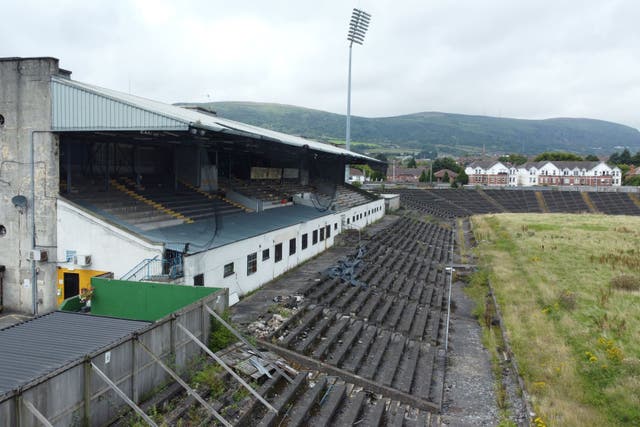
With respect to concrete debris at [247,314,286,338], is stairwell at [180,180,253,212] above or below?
above

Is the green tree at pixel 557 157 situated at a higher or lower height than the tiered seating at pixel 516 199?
higher

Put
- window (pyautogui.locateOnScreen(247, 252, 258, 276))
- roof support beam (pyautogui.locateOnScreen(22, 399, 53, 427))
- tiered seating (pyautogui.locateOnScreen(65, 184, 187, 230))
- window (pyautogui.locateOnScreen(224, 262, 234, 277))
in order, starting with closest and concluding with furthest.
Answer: roof support beam (pyautogui.locateOnScreen(22, 399, 53, 427)), tiered seating (pyautogui.locateOnScreen(65, 184, 187, 230)), window (pyautogui.locateOnScreen(224, 262, 234, 277)), window (pyautogui.locateOnScreen(247, 252, 258, 276))

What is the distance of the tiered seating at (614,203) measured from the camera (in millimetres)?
72000

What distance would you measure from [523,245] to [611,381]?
2431cm

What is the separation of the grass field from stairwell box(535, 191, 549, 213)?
3649 centimetres

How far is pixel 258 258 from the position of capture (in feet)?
59.6

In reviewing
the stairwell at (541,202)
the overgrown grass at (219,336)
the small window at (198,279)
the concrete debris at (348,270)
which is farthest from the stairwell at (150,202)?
the stairwell at (541,202)

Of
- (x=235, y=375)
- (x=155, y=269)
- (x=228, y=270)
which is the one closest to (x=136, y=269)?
(x=155, y=269)

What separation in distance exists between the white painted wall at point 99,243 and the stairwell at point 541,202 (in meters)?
71.1

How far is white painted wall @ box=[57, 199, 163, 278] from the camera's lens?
13.7 meters

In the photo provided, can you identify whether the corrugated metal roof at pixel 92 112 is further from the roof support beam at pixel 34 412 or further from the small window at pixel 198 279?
the roof support beam at pixel 34 412

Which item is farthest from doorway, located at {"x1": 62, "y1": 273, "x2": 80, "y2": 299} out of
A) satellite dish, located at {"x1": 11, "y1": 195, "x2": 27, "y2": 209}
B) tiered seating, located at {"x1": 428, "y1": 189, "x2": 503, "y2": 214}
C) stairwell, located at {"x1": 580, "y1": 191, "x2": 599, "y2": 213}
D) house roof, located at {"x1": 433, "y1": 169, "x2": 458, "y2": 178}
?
house roof, located at {"x1": 433, "y1": 169, "x2": 458, "y2": 178}

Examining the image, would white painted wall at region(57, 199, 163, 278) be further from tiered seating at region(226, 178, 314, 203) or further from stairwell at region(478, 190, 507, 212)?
stairwell at region(478, 190, 507, 212)

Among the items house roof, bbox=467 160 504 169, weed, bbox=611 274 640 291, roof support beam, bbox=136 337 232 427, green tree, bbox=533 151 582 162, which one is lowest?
weed, bbox=611 274 640 291
